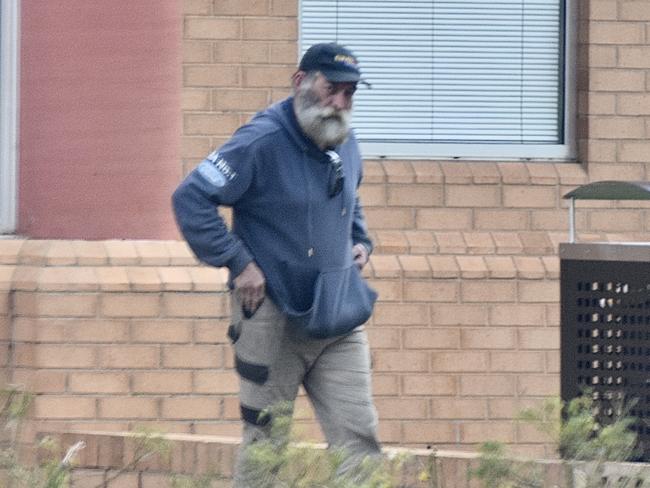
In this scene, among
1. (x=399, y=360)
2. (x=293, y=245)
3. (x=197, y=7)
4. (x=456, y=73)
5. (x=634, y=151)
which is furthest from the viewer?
(x=456, y=73)

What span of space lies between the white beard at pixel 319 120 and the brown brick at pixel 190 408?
7.60ft

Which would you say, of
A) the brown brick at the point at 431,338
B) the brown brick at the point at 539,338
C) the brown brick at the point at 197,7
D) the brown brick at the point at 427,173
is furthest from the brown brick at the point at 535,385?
the brown brick at the point at 197,7

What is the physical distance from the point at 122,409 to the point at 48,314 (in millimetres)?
520

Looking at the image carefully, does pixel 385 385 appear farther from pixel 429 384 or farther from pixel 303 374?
pixel 303 374

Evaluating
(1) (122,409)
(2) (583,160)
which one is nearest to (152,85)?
(1) (122,409)

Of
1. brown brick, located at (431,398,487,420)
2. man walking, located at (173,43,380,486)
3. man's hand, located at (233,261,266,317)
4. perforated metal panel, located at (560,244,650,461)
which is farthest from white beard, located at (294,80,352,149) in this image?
brown brick, located at (431,398,487,420)

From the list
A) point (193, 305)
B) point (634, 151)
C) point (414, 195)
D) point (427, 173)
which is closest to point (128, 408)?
point (193, 305)

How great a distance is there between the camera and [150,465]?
623cm

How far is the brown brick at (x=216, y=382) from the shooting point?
707 centimetres

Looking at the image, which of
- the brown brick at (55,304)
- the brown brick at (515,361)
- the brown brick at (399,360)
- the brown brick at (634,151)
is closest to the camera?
the brown brick at (55,304)

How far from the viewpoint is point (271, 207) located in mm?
4992

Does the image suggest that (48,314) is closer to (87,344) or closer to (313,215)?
(87,344)

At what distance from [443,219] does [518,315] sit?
1.79 feet

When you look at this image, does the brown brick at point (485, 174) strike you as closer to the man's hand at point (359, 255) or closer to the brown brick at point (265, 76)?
the brown brick at point (265, 76)
